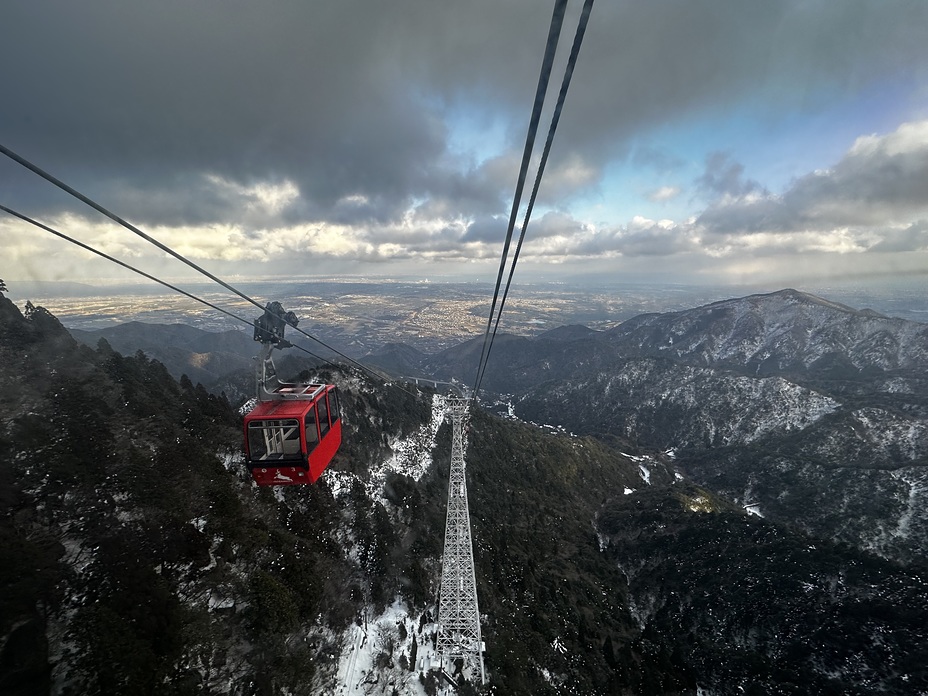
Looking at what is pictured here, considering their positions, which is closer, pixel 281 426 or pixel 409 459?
pixel 281 426

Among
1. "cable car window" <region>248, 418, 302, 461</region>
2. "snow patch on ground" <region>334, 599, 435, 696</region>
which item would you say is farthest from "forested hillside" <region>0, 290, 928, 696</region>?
"cable car window" <region>248, 418, 302, 461</region>

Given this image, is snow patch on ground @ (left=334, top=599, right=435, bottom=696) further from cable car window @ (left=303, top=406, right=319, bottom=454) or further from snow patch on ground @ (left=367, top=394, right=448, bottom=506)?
cable car window @ (left=303, top=406, right=319, bottom=454)

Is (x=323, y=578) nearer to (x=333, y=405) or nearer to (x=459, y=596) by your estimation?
(x=459, y=596)

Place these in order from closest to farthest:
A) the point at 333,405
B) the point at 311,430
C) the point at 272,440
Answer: the point at 272,440 → the point at 311,430 → the point at 333,405

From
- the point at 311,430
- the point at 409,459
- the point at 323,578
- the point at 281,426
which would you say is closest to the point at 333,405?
the point at 311,430

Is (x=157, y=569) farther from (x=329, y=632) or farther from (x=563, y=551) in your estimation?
(x=563, y=551)

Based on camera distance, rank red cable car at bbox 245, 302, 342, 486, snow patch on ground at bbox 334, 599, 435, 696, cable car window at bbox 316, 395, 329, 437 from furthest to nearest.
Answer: snow patch on ground at bbox 334, 599, 435, 696, cable car window at bbox 316, 395, 329, 437, red cable car at bbox 245, 302, 342, 486

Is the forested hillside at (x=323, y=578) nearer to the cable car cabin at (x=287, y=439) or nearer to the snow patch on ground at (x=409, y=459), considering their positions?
the snow patch on ground at (x=409, y=459)
